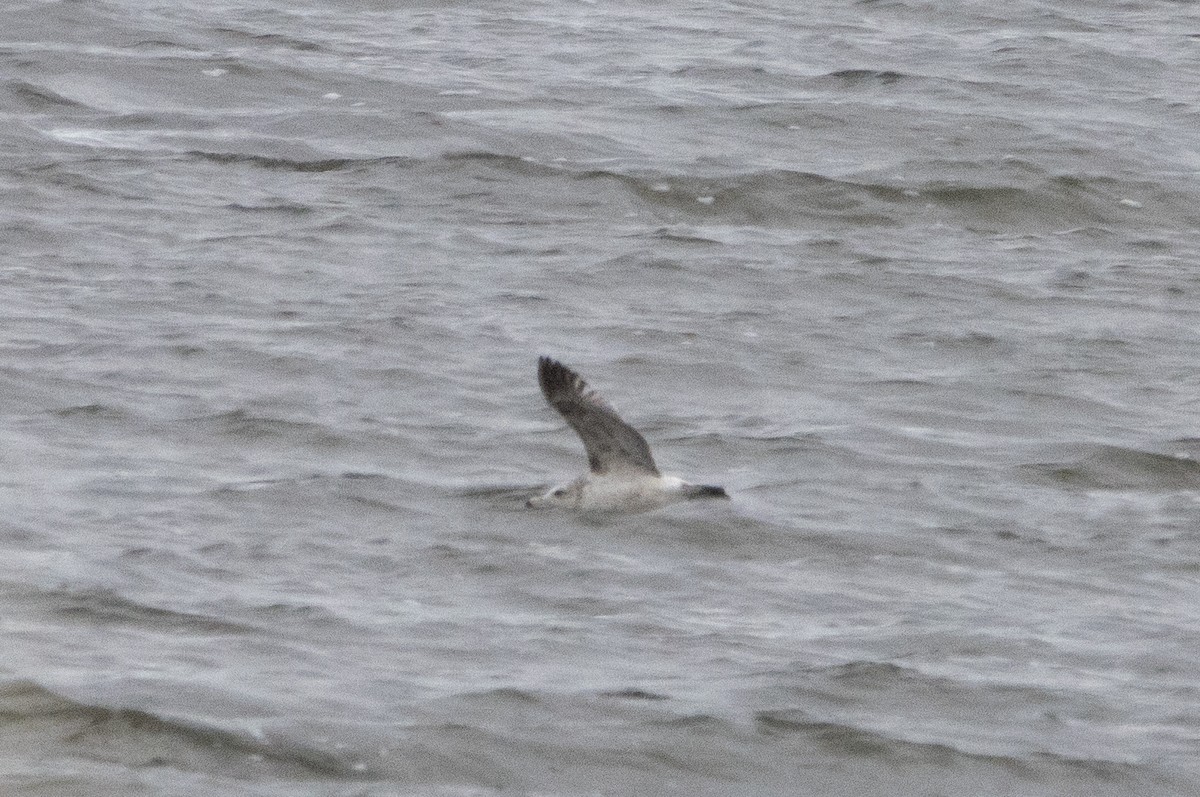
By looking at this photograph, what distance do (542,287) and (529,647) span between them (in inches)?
242

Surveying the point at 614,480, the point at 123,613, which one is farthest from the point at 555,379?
the point at 123,613

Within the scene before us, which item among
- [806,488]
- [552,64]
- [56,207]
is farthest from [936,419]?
[552,64]

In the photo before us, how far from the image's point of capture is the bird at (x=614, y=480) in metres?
12.3

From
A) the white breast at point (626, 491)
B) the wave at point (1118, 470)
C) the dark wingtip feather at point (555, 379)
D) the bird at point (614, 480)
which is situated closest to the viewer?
the dark wingtip feather at point (555, 379)

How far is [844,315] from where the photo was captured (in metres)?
17.0

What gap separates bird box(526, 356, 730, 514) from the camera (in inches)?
484

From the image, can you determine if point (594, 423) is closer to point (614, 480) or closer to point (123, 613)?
point (614, 480)

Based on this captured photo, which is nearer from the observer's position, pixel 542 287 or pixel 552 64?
pixel 542 287

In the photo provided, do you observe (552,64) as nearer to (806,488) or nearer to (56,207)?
(56,207)

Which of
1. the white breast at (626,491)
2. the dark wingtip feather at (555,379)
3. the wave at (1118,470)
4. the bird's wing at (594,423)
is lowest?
the wave at (1118,470)

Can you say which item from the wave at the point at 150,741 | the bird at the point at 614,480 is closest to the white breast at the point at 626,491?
the bird at the point at 614,480

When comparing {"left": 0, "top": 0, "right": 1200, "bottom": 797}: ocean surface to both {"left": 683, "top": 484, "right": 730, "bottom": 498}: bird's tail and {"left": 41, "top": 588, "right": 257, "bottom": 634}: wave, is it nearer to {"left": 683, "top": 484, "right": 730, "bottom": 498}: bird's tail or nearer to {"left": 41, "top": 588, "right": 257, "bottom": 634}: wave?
{"left": 41, "top": 588, "right": 257, "bottom": 634}: wave

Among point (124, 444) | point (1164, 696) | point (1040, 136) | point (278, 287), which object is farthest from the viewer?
point (1040, 136)

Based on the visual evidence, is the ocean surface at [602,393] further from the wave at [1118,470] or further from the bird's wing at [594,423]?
the bird's wing at [594,423]
